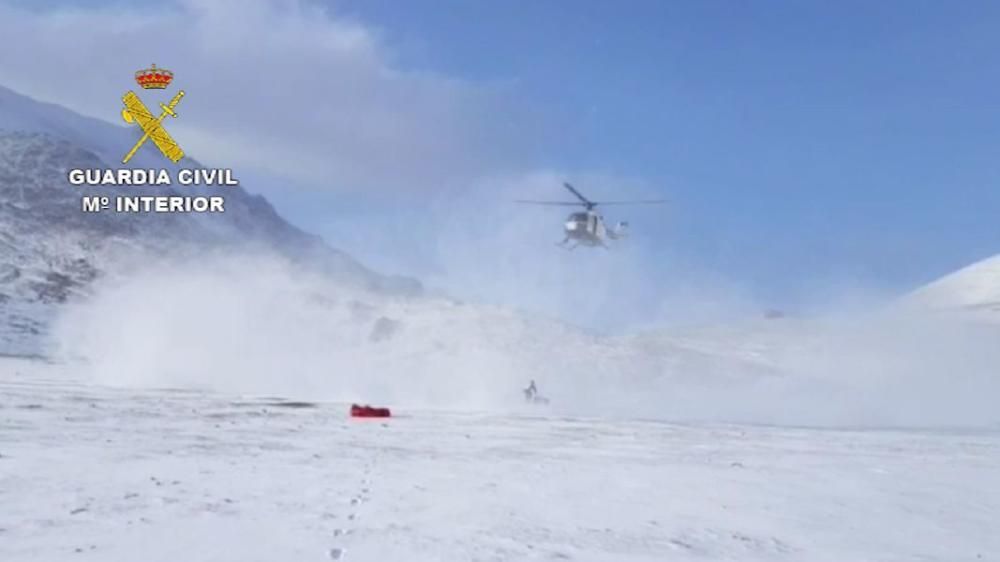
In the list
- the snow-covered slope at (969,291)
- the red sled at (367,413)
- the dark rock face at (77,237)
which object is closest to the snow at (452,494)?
the red sled at (367,413)

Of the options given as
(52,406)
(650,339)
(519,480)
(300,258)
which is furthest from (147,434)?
(300,258)

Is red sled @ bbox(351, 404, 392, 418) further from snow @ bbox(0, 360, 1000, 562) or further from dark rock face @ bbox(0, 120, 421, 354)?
dark rock face @ bbox(0, 120, 421, 354)

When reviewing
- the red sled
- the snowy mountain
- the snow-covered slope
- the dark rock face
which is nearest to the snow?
the red sled

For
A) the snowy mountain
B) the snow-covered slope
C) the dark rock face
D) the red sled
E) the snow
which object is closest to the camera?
the snow

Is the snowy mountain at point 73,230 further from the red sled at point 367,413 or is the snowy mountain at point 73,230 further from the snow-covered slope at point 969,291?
the snow-covered slope at point 969,291

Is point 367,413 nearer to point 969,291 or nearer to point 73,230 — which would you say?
point 73,230

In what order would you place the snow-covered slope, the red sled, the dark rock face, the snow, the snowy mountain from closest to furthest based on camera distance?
the snow
the red sled
the dark rock face
the snowy mountain
the snow-covered slope

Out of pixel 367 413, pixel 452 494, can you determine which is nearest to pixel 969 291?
pixel 367 413
